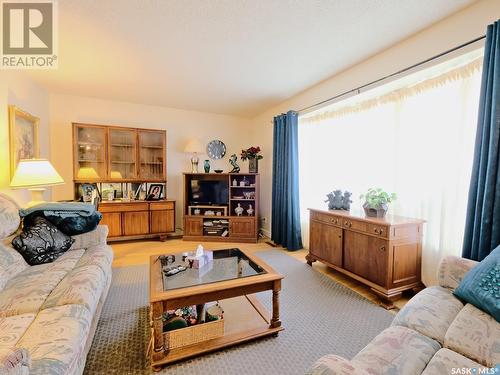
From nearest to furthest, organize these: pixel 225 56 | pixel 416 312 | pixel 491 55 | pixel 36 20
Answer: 1. pixel 416 312
2. pixel 491 55
3. pixel 36 20
4. pixel 225 56

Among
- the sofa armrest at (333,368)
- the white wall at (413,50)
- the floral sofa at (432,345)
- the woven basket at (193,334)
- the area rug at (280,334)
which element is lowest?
the area rug at (280,334)

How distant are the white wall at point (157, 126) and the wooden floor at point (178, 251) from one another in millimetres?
862

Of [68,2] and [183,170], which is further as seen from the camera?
[183,170]

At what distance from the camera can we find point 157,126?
15.0ft

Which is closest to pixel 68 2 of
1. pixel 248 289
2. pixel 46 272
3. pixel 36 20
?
pixel 36 20

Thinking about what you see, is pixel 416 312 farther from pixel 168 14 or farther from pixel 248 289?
pixel 168 14

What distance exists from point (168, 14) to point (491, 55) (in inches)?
92.6

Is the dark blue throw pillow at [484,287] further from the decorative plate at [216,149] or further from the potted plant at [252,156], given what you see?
the decorative plate at [216,149]

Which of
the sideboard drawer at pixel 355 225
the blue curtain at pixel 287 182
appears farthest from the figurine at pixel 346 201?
the blue curtain at pixel 287 182

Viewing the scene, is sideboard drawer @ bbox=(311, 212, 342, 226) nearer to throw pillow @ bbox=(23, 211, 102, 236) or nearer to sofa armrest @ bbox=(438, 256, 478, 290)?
sofa armrest @ bbox=(438, 256, 478, 290)

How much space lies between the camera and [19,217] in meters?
2.19

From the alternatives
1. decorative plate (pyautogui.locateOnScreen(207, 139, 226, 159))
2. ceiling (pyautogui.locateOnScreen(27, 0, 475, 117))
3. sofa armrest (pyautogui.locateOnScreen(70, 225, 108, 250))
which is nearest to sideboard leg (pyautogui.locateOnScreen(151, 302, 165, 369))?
sofa armrest (pyautogui.locateOnScreen(70, 225, 108, 250))

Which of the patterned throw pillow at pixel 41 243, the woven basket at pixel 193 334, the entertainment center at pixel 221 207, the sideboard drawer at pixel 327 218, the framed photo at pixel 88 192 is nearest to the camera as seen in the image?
the woven basket at pixel 193 334

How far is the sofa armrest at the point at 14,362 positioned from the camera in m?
0.77
